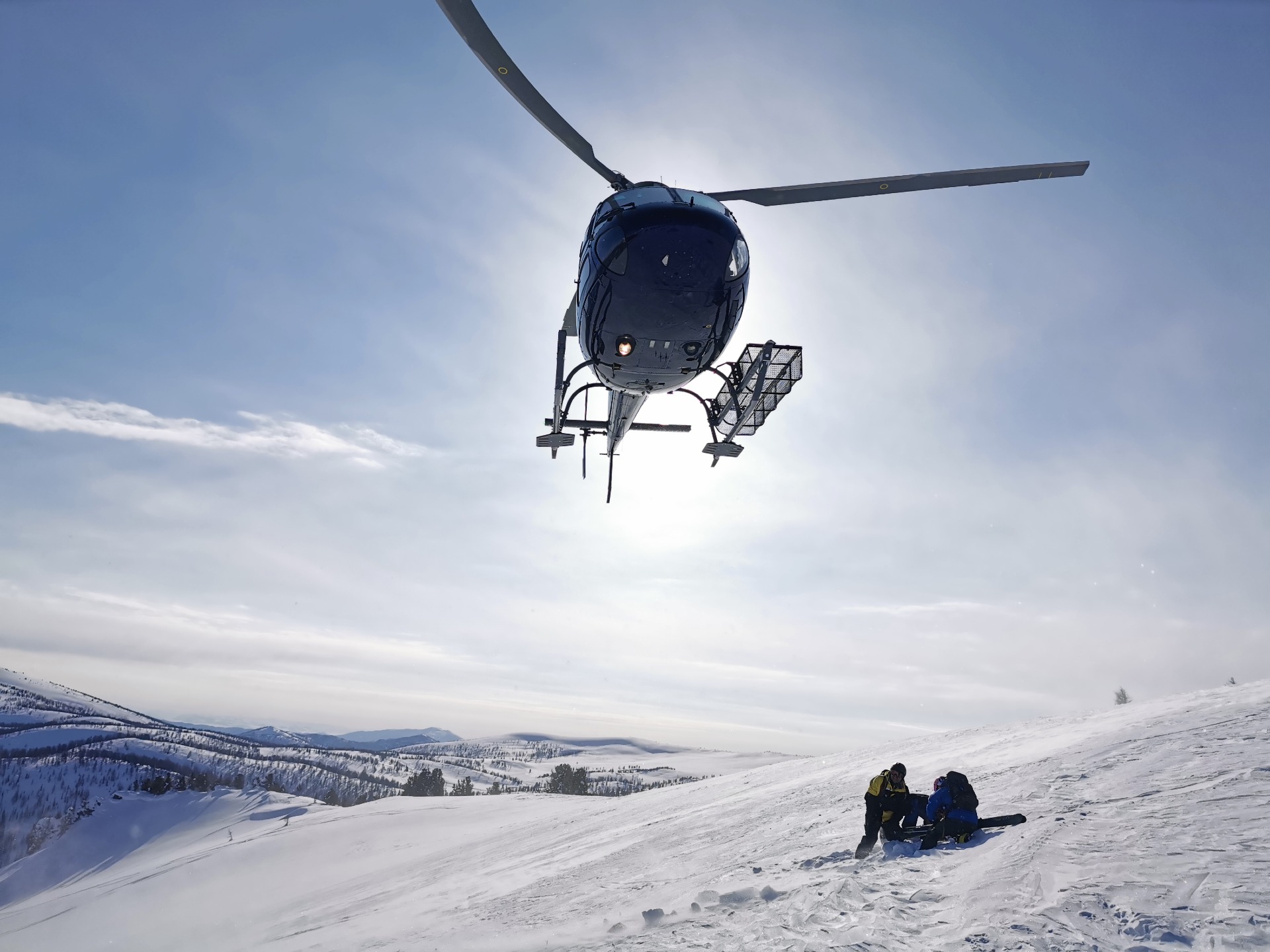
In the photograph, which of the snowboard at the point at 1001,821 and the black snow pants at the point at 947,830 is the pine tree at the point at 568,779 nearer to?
the black snow pants at the point at 947,830

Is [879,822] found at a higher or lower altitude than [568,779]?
higher

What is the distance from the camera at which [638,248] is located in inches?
298

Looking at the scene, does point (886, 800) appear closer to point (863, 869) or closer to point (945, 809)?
point (945, 809)

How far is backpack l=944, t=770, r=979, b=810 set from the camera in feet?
25.2

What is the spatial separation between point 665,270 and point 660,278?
5.0 inches

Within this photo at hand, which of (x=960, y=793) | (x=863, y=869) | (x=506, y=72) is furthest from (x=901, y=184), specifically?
(x=863, y=869)

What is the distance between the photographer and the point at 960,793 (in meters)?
7.76

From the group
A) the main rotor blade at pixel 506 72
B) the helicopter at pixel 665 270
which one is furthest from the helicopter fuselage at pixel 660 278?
the main rotor blade at pixel 506 72

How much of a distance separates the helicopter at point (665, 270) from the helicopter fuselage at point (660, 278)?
1 cm

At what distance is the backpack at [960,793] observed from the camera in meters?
7.68

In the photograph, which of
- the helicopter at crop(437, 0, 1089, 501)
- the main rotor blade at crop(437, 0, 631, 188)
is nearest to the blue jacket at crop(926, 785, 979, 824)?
the helicopter at crop(437, 0, 1089, 501)

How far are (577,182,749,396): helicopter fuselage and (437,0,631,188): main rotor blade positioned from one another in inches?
32.7

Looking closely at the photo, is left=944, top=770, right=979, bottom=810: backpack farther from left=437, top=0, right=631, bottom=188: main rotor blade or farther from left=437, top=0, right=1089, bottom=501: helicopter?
left=437, top=0, right=631, bottom=188: main rotor blade

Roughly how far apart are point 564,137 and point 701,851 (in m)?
11.6
